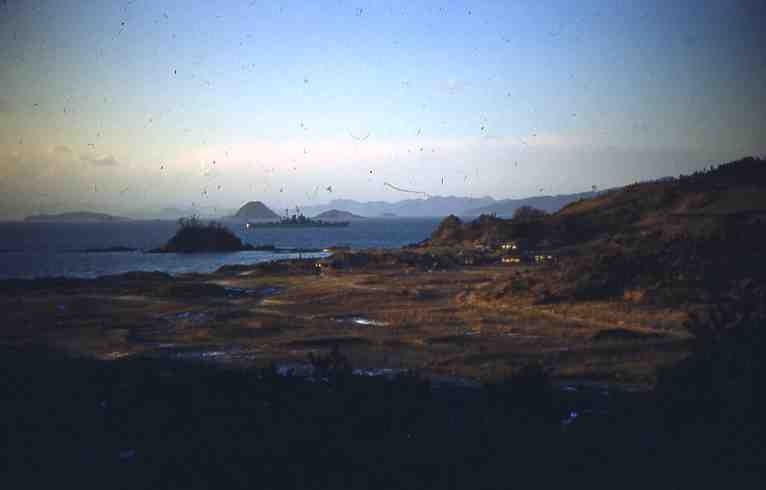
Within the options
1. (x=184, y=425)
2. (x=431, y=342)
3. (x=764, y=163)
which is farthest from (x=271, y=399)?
(x=764, y=163)

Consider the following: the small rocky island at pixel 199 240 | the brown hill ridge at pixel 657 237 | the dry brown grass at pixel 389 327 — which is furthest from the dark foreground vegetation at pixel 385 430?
the small rocky island at pixel 199 240

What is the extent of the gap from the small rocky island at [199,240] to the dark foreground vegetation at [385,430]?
75.8m

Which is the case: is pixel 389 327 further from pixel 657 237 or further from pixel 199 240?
pixel 199 240

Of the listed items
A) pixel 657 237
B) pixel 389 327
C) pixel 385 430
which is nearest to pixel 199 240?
pixel 657 237

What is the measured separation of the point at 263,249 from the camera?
278ft

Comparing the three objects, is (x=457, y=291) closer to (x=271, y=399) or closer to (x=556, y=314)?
(x=556, y=314)

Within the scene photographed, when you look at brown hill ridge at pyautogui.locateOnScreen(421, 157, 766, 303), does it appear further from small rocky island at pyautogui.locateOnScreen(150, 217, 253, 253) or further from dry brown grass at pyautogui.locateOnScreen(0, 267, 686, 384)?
small rocky island at pyautogui.locateOnScreen(150, 217, 253, 253)

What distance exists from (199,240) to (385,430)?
8102 centimetres

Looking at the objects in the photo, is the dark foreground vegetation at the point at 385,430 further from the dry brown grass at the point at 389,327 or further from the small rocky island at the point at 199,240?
the small rocky island at the point at 199,240

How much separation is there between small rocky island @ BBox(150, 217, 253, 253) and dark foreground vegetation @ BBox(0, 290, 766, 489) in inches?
2983

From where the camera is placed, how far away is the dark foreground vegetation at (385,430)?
6.55 metres

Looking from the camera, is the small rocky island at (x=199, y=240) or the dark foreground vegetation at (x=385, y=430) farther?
the small rocky island at (x=199, y=240)

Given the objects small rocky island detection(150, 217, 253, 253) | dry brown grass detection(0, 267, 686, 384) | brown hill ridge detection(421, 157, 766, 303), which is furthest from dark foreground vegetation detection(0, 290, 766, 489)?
small rocky island detection(150, 217, 253, 253)

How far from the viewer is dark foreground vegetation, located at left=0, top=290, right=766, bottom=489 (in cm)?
655
